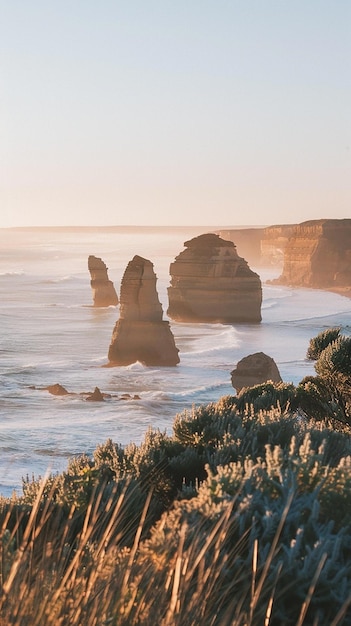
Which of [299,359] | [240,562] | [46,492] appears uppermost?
[240,562]

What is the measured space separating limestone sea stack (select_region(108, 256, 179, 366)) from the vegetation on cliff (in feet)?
152

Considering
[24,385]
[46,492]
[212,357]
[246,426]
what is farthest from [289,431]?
[212,357]

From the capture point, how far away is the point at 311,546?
5691mm

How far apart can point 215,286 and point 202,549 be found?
274 ft

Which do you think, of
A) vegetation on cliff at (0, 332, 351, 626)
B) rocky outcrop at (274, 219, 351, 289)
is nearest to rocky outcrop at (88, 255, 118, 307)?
rocky outcrop at (274, 219, 351, 289)

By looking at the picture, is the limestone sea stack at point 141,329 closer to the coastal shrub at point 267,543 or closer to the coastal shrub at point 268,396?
the coastal shrub at point 268,396

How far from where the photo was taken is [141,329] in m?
56.4

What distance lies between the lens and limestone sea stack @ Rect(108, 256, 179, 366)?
56.2 meters

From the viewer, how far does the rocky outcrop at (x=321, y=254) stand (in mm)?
150125

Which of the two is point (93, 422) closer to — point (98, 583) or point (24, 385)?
point (24, 385)

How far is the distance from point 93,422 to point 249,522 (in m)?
32.3

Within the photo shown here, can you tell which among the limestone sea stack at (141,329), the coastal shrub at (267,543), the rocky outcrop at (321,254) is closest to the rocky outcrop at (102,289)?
the limestone sea stack at (141,329)

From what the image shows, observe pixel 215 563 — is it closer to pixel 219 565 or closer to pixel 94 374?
pixel 219 565


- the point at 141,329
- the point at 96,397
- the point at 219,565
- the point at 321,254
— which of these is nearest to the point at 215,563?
the point at 219,565
